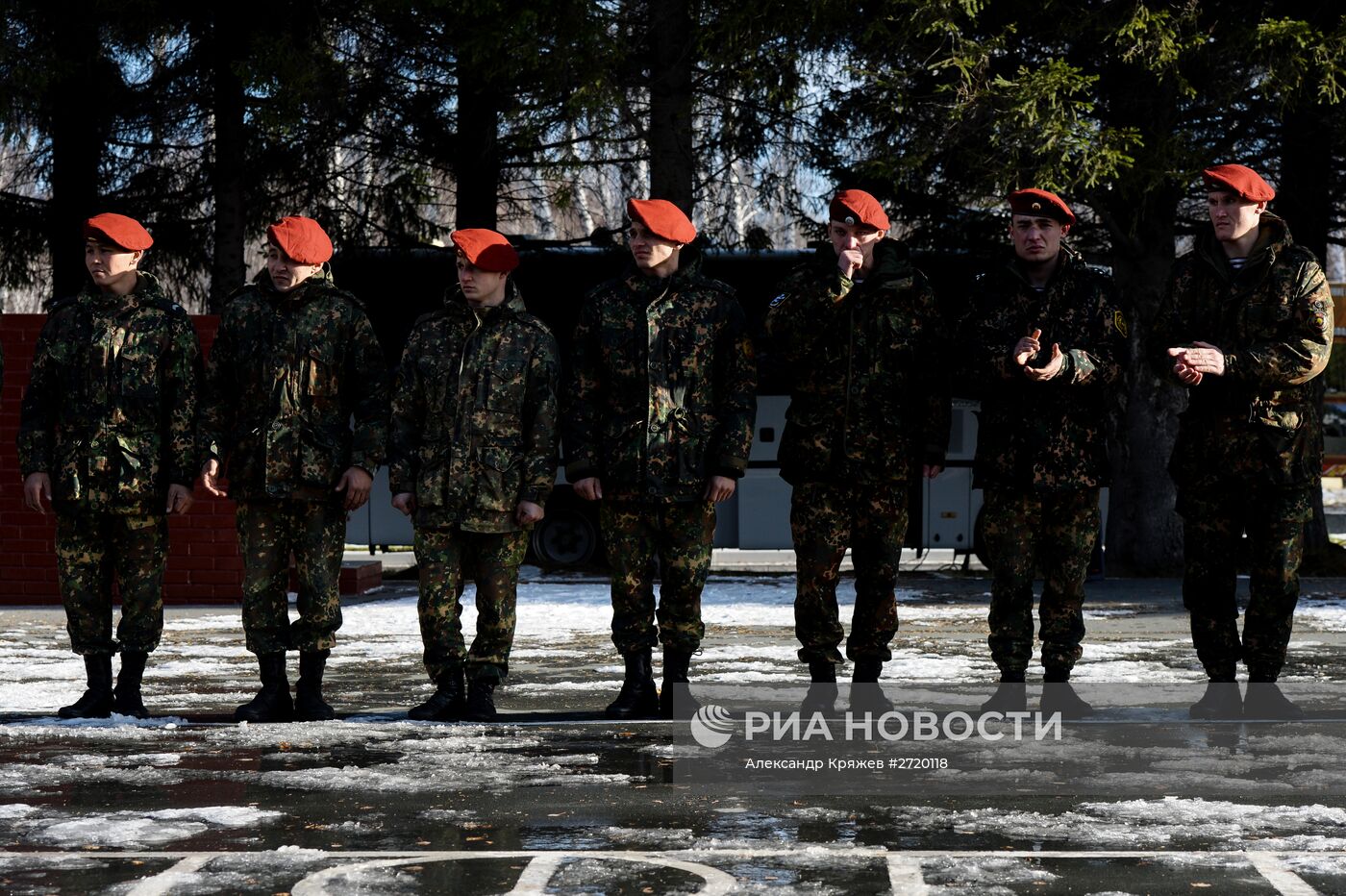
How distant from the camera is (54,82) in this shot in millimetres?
15469

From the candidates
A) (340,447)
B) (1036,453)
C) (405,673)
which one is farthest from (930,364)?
(405,673)

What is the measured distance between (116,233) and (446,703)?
2.43 metres

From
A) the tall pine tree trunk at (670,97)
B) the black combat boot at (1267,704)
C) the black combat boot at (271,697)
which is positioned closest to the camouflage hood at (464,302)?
the black combat boot at (271,697)

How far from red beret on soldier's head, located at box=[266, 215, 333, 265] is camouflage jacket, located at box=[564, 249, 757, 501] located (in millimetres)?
1148

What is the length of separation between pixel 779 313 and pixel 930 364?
67 cm

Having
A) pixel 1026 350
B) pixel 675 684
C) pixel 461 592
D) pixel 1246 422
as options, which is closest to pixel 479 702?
pixel 461 592

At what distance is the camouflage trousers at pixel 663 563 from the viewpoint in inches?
283

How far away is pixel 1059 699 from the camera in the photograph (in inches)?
285

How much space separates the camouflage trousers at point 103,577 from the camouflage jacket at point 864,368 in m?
2.76

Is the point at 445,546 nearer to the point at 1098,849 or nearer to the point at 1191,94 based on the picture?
the point at 1098,849

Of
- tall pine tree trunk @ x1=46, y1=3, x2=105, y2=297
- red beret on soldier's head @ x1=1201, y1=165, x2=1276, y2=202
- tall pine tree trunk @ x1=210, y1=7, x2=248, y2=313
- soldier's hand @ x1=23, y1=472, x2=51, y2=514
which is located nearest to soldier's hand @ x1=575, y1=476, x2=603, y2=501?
soldier's hand @ x1=23, y1=472, x2=51, y2=514

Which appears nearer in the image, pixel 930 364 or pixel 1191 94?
pixel 930 364

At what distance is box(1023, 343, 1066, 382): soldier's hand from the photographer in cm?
674

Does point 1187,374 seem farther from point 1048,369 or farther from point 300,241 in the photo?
point 300,241
